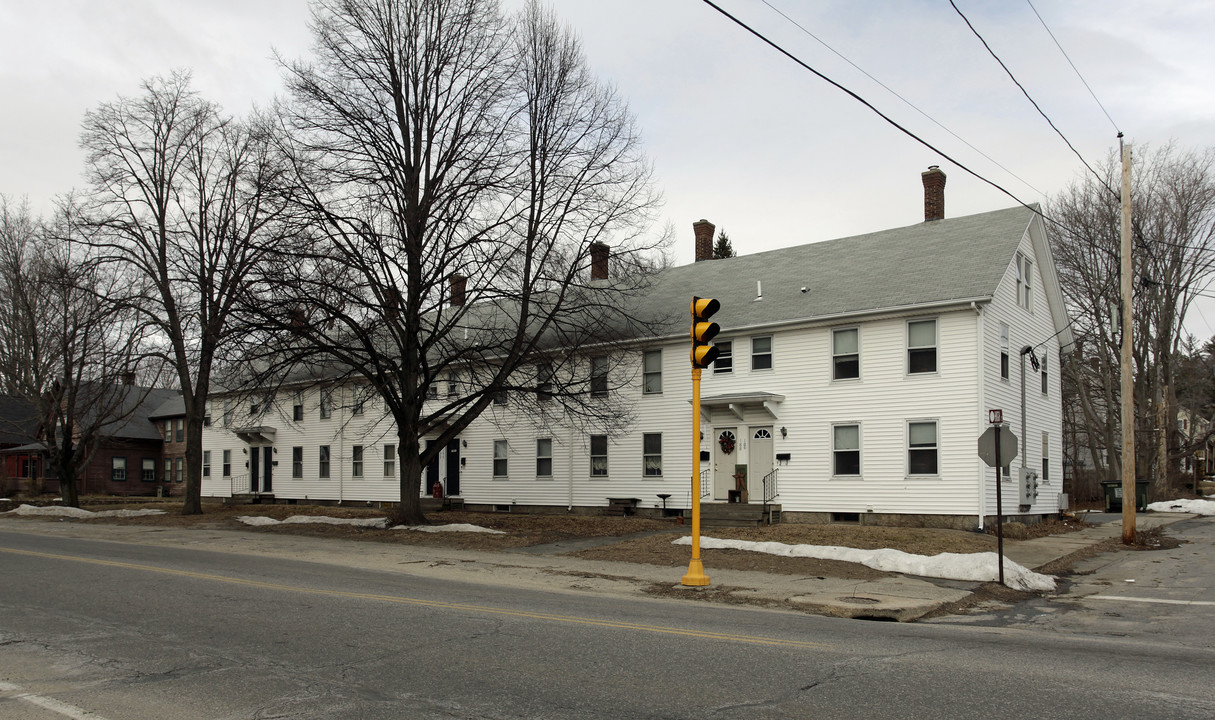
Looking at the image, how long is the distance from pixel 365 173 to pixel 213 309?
8.16 m

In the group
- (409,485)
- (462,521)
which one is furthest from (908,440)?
(409,485)

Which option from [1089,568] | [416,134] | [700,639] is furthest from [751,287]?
[700,639]

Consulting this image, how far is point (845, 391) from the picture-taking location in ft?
81.5

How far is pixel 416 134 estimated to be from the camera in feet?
73.9

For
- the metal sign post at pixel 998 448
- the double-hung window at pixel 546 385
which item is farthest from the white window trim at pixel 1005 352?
the double-hung window at pixel 546 385

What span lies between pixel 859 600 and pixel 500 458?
71.8 feet

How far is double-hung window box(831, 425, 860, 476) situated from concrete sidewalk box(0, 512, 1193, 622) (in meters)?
4.83

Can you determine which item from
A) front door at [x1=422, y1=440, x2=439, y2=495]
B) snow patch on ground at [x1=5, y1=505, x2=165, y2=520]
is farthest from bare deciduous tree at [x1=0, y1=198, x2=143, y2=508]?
front door at [x1=422, y1=440, x2=439, y2=495]

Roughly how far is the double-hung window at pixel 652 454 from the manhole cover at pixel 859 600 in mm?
15755

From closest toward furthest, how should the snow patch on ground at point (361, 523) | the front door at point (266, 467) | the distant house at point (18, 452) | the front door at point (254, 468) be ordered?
the snow patch on ground at point (361, 523) → the front door at point (266, 467) → the front door at point (254, 468) → the distant house at point (18, 452)

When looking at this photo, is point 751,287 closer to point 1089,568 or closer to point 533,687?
point 1089,568

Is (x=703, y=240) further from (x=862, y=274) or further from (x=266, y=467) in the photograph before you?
(x=266, y=467)

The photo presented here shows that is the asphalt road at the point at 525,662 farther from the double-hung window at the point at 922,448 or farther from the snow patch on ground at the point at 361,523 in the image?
the double-hung window at the point at 922,448

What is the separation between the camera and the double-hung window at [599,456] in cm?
2988
